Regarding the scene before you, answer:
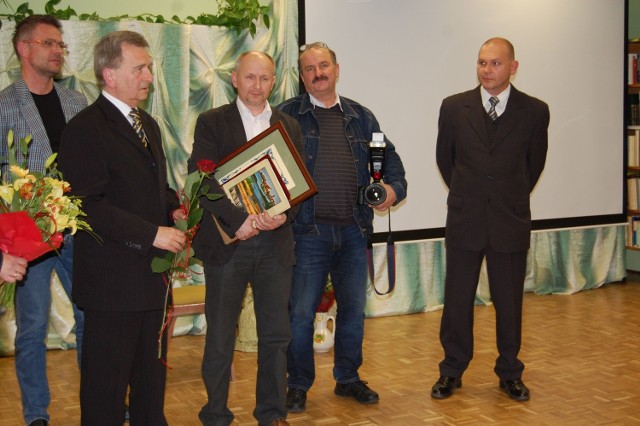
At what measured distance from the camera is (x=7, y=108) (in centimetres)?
376

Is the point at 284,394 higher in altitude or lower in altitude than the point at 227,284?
lower

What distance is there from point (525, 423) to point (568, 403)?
41cm

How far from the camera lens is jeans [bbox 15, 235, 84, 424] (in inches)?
147

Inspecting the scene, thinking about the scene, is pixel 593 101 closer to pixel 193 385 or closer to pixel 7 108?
pixel 193 385

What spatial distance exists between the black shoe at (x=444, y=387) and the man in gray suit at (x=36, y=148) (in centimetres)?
183

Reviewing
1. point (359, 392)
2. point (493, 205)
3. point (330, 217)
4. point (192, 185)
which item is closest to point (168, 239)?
point (192, 185)

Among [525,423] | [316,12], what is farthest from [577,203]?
[525,423]

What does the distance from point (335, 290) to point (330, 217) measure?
43cm

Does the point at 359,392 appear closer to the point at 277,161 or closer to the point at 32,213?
the point at 277,161

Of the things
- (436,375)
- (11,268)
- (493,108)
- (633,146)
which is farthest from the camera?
(633,146)

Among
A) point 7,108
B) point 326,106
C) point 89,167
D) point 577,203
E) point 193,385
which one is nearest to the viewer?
point 89,167

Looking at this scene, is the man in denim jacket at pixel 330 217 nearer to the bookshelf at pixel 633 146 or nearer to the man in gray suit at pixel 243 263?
the man in gray suit at pixel 243 263

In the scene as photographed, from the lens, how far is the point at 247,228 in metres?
3.41

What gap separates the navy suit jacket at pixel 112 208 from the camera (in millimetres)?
2781
